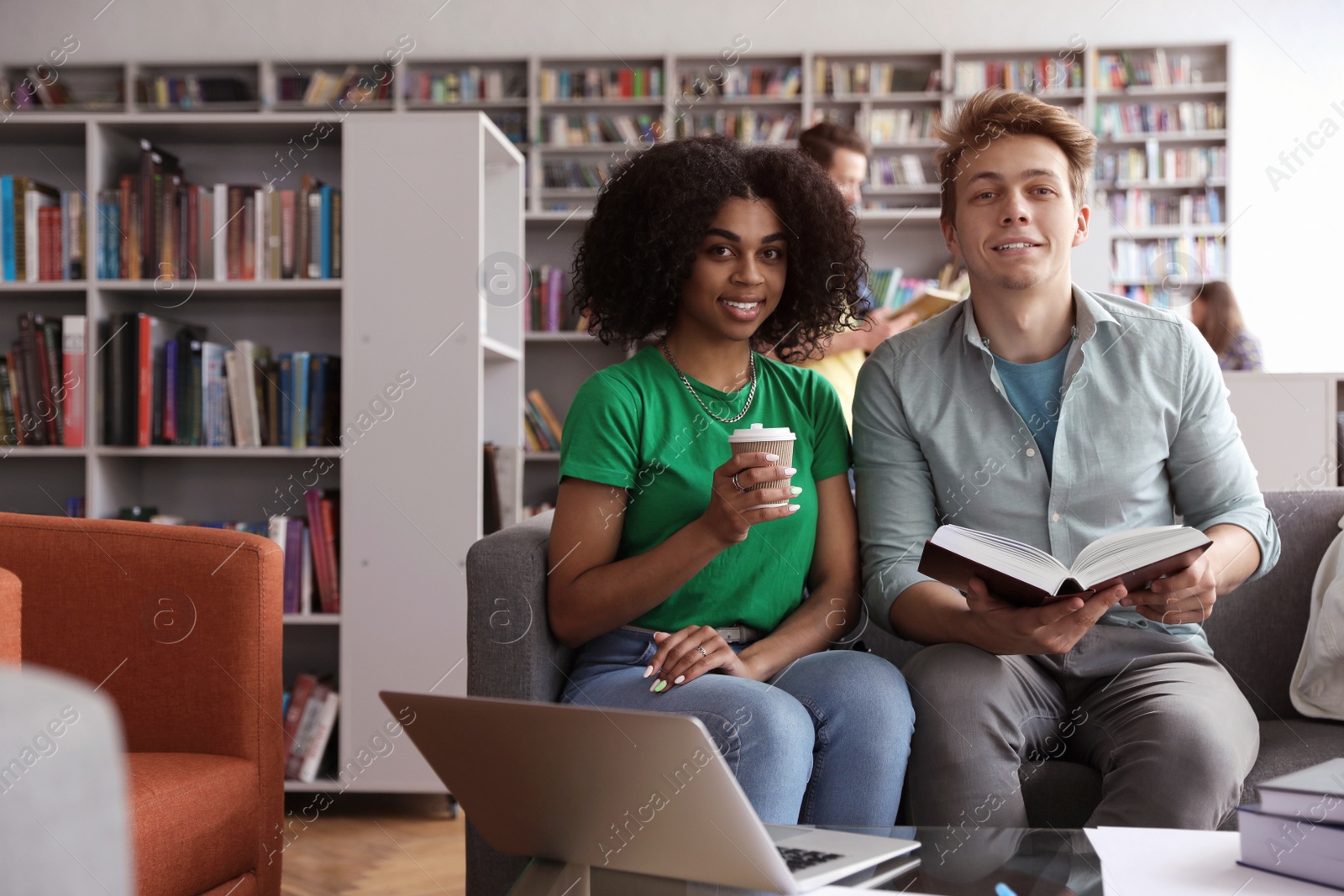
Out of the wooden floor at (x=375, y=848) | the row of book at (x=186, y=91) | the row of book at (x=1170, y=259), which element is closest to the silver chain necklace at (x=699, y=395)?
the wooden floor at (x=375, y=848)

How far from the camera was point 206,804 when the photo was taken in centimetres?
141

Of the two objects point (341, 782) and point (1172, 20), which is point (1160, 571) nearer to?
point (341, 782)

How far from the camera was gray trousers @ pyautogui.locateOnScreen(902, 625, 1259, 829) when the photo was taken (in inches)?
51.8

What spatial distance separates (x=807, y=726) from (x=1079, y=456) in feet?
2.04

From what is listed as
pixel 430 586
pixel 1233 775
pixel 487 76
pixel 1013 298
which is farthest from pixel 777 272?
pixel 487 76

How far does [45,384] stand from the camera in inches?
105

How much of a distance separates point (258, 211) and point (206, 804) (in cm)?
178

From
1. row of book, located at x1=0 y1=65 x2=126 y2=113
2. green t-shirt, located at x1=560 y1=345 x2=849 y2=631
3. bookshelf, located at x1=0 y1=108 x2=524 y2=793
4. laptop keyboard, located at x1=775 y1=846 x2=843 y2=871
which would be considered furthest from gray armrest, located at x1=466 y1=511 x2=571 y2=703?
row of book, located at x1=0 y1=65 x2=126 y2=113

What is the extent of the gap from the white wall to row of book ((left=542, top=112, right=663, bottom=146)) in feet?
1.28

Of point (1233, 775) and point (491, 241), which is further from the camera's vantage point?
point (491, 241)

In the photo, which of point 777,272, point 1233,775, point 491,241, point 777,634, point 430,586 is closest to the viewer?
point 1233,775

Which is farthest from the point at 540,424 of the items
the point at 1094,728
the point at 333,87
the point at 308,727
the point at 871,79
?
the point at 1094,728

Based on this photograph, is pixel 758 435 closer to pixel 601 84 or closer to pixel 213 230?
pixel 213 230

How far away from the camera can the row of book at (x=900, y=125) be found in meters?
5.96
